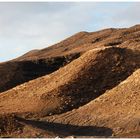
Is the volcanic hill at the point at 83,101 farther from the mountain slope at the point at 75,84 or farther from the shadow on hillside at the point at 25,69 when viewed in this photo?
the shadow on hillside at the point at 25,69

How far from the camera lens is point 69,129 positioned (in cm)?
3756

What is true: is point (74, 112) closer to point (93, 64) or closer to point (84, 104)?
point (84, 104)

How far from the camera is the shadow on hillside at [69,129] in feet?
117

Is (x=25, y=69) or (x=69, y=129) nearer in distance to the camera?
(x=69, y=129)

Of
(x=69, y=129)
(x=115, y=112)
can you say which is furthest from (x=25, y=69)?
(x=69, y=129)

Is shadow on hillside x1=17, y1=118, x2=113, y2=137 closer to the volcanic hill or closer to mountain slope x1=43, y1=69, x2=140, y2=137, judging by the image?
the volcanic hill

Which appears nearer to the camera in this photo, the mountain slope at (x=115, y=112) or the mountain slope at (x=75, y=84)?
the mountain slope at (x=115, y=112)

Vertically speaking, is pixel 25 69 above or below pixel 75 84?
above

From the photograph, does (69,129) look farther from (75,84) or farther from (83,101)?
(75,84)

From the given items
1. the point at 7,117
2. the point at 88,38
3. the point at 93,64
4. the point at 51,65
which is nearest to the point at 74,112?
the point at 7,117

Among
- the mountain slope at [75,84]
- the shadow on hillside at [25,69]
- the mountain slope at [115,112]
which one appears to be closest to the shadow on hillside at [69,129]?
the mountain slope at [115,112]

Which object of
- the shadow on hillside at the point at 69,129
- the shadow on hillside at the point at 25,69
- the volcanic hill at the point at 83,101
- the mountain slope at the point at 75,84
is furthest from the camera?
the shadow on hillside at the point at 25,69

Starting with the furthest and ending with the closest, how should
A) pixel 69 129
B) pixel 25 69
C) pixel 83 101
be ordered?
pixel 25 69 → pixel 83 101 → pixel 69 129

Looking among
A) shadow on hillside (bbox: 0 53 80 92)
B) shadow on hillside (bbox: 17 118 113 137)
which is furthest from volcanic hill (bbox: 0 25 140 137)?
shadow on hillside (bbox: 0 53 80 92)
